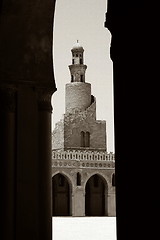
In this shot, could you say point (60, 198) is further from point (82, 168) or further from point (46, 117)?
point (46, 117)

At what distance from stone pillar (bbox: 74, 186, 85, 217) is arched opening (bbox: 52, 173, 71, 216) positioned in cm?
112

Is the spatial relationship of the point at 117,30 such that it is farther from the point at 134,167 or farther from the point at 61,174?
the point at 61,174

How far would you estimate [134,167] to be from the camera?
3.58 meters

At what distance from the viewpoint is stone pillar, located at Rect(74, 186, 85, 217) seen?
3969 cm

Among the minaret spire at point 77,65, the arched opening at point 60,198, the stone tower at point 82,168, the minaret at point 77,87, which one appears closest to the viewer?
the stone tower at point 82,168

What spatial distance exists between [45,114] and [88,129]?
4074cm

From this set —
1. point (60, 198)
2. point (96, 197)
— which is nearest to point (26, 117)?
point (60, 198)

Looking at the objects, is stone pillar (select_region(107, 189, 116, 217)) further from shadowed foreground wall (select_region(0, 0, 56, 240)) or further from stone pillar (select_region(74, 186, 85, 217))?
shadowed foreground wall (select_region(0, 0, 56, 240))

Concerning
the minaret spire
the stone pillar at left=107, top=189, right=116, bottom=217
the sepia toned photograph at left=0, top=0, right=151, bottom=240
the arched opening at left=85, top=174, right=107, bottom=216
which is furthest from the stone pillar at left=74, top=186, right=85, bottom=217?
the sepia toned photograph at left=0, top=0, right=151, bottom=240

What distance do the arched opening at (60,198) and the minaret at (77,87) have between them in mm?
10568

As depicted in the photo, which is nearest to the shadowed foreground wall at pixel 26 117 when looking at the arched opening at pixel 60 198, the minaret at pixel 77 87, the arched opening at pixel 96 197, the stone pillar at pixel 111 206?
the arched opening at pixel 60 198

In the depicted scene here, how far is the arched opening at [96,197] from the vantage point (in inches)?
1646

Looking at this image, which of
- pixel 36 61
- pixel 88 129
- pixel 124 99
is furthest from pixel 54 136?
pixel 124 99

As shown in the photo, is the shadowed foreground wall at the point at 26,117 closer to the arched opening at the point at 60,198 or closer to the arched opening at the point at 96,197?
the arched opening at the point at 60,198
